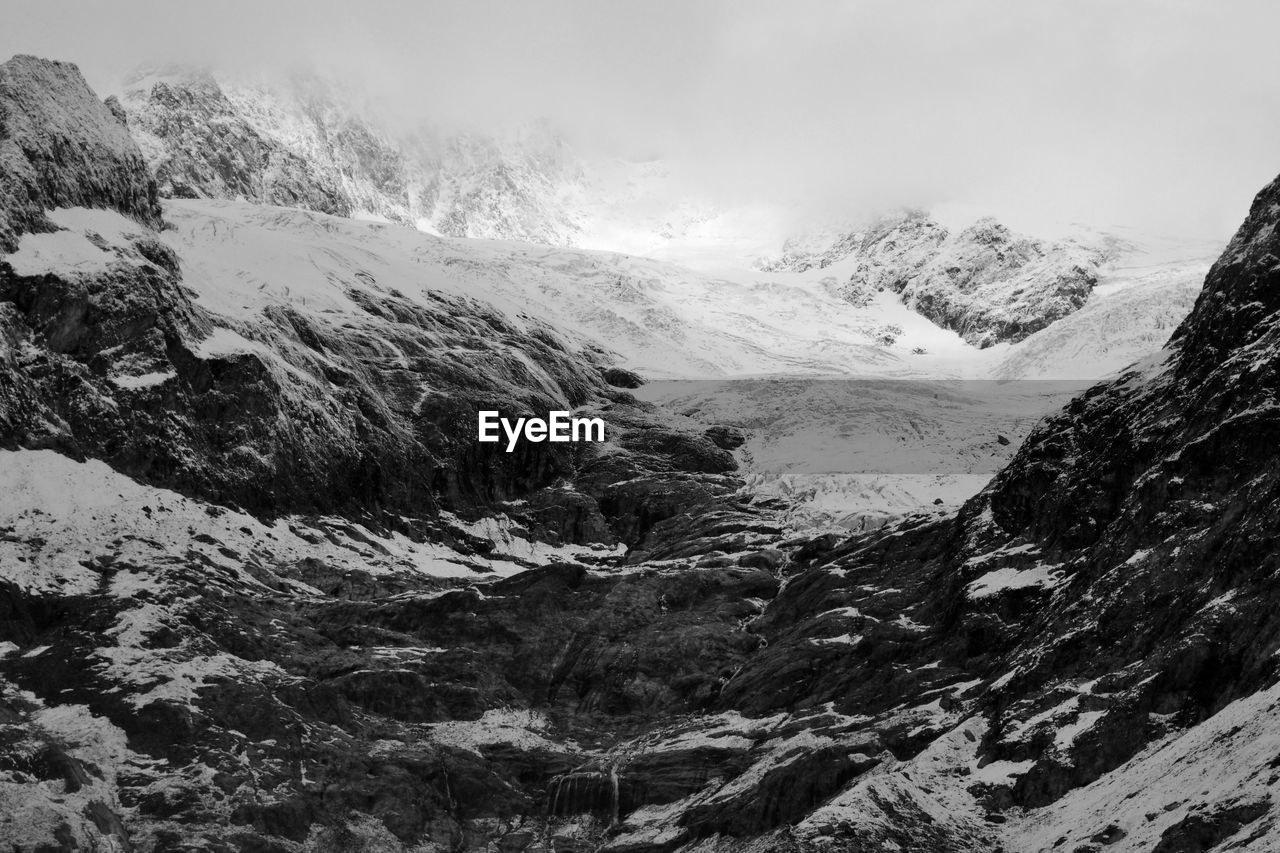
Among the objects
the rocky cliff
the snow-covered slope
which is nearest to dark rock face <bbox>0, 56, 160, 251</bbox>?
the rocky cliff

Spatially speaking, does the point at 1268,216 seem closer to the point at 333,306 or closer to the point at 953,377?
the point at 333,306

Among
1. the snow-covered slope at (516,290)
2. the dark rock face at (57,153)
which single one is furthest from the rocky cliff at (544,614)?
the snow-covered slope at (516,290)

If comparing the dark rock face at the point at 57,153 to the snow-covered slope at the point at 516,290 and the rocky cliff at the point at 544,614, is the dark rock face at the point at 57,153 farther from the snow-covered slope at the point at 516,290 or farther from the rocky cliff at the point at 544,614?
the snow-covered slope at the point at 516,290

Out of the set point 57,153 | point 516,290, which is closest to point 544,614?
point 57,153

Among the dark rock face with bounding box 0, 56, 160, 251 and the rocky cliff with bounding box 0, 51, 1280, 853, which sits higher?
the dark rock face with bounding box 0, 56, 160, 251

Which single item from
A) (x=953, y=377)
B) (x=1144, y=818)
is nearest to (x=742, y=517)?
(x=1144, y=818)

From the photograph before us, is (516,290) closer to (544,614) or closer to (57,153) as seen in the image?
(57,153)

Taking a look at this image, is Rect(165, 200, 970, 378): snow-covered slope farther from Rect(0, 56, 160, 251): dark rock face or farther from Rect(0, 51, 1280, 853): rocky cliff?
Rect(0, 51, 1280, 853): rocky cliff
